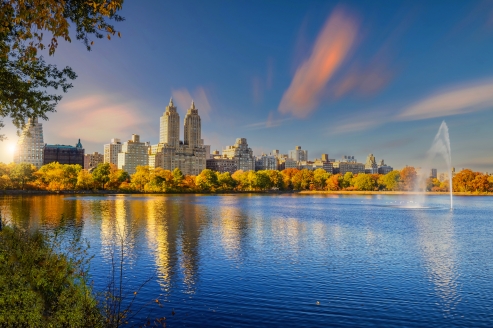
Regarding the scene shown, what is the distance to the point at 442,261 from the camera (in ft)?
101

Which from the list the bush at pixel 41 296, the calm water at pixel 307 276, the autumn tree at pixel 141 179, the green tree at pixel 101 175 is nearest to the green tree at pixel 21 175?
the green tree at pixel 101 175

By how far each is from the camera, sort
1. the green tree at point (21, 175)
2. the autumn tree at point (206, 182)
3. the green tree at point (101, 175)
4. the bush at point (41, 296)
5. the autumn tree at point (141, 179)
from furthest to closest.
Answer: the autumn tree at point (206, 182) < the autumn tree at point (141, 179) < the green tree at point (101, 175) < the green tree at point (21, 175) < the bush at point (41, 296)

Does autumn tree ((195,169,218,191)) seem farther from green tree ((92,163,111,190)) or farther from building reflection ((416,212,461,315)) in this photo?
building reflection ((416,212,461,315))

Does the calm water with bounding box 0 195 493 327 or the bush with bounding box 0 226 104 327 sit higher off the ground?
the bush with bounding box 0 226 104 327

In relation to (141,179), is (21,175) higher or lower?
higher

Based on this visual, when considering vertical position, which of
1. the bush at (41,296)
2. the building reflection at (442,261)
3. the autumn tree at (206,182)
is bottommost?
the building reflection at (442,261)

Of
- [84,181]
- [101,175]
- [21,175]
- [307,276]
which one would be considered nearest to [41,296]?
[307,276]

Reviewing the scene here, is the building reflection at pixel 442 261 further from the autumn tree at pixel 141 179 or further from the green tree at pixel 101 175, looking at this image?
the autumn tree at pixel 141 179

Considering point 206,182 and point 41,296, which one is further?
point 206,182

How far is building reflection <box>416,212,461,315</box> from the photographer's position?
21844 millimetres

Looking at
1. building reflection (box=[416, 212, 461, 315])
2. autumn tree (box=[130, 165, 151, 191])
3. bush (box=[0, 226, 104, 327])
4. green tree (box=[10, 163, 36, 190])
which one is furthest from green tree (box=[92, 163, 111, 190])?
bush (box=[0, 226, 104, 327])

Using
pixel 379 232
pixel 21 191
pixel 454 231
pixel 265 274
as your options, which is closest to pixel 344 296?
pixel 265 274

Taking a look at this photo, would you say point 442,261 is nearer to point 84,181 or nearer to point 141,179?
point 84,181

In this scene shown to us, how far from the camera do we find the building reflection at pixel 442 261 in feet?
71.7
